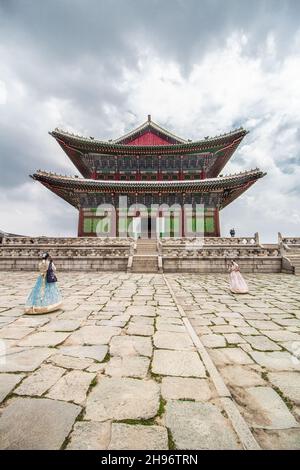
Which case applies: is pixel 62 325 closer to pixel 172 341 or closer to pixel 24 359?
pixel 24 359

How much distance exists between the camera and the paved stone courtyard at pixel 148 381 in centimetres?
139

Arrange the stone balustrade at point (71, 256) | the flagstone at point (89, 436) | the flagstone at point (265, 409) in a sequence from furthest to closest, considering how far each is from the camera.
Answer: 1. the stone balustrade at point (71, 256)
2. the flagstone at point (265, 409)
3. the flagstone at point (89, 436)

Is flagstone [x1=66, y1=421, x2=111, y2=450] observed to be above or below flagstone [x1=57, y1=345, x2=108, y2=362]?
below

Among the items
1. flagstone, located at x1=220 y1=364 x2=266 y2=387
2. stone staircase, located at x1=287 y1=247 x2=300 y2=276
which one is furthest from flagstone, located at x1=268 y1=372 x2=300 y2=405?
stone staircase, located at x1=287 y1=247 x2=300 y2=276

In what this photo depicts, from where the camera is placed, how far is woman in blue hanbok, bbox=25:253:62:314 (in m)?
4.00

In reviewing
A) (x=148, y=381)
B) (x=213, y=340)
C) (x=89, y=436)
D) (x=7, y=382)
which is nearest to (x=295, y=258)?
(x=213, y=340)

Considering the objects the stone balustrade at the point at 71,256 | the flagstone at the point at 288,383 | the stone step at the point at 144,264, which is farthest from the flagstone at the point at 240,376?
the stone balustrade at the point at 71,256

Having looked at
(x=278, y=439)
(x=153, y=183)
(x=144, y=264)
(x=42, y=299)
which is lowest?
(x=278, y=439)

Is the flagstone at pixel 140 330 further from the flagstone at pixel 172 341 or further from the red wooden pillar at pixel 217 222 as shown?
the red wooden pillar at pixel 217 222

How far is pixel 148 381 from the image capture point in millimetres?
1968

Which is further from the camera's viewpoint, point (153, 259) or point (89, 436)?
point (153, 259)

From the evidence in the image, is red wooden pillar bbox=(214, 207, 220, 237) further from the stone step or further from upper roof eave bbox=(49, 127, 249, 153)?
the stone step

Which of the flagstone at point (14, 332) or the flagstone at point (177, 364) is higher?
the flagstone at point (14, 332)

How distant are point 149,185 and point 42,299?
15.8m
